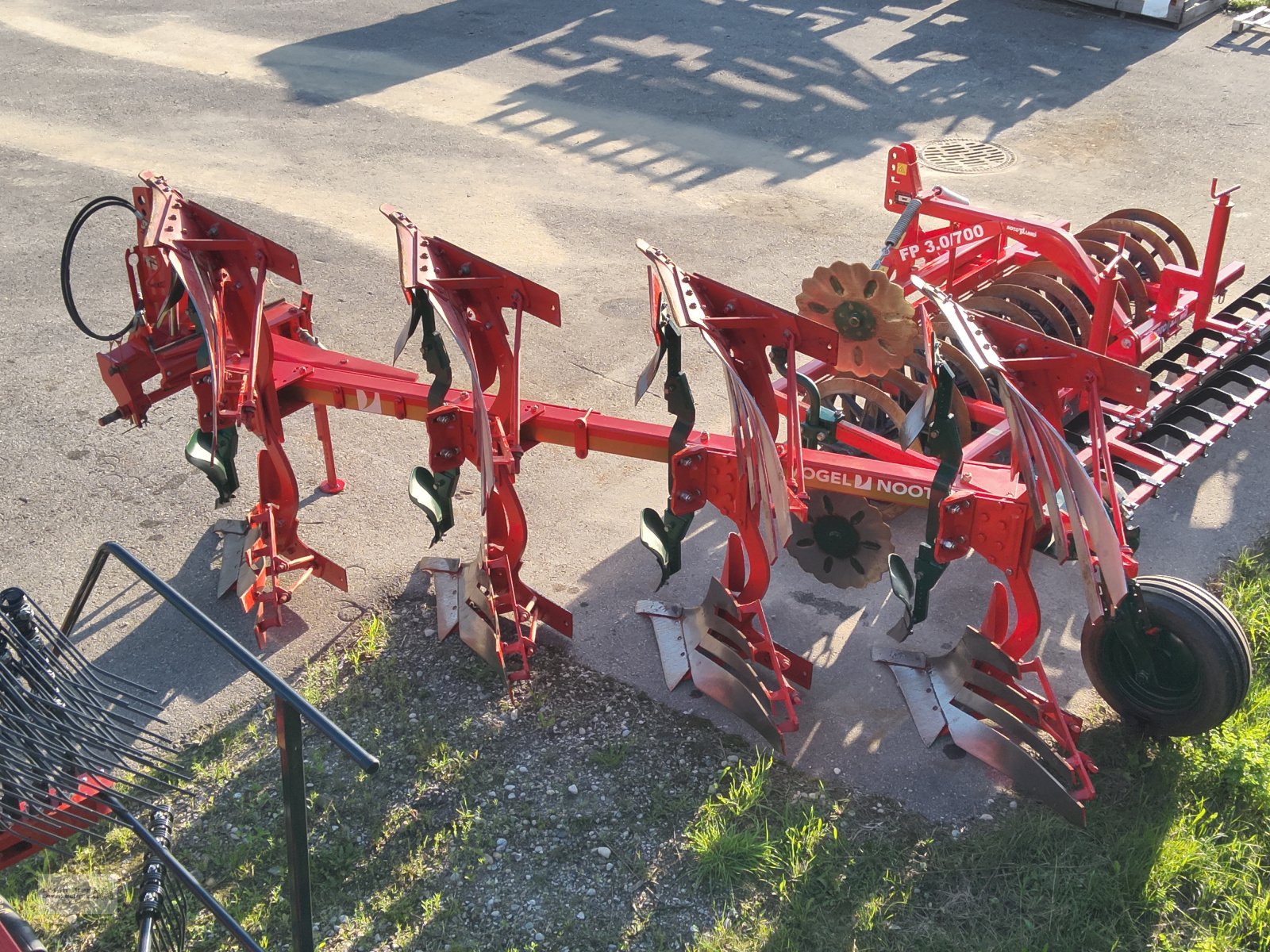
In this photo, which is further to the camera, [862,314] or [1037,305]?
[1037,305]

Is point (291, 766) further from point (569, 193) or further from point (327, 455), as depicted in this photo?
point (569, 193)

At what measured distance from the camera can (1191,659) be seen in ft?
14.5

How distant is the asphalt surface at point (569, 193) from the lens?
568 cm

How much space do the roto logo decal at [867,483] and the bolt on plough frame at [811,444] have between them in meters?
0.01

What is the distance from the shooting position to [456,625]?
542 cm

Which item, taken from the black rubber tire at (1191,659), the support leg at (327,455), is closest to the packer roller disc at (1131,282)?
the black rubber tire at (1191,659)

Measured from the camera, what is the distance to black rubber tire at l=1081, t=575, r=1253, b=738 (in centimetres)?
437

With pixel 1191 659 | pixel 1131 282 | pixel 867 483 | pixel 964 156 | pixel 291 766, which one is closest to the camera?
pixel 291 766

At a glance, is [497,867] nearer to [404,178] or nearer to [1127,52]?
[404,178]

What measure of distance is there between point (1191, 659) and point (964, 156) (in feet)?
22.2

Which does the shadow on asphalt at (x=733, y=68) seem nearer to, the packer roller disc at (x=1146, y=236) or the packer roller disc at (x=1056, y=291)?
the packer roller disc at (x=1146, y=236)

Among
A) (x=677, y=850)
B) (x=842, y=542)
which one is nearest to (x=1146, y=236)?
(x=842, y=542)

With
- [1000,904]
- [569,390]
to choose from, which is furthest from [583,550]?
[1000,904]

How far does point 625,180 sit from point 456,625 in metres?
5.73
